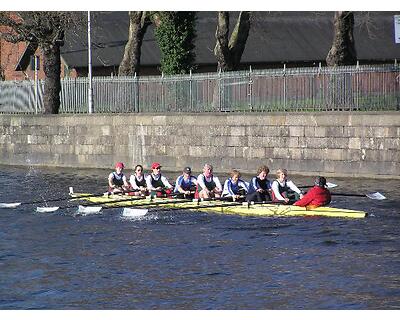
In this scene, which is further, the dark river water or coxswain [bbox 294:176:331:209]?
coxswain [bbox 294:176:331:209]

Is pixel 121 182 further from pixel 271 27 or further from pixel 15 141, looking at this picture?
pixel 271 27

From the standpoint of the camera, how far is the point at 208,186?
32.5 metres

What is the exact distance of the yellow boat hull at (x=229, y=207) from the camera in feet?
Result: 96.2

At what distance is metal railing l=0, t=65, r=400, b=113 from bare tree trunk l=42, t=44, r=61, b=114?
0.34 metres

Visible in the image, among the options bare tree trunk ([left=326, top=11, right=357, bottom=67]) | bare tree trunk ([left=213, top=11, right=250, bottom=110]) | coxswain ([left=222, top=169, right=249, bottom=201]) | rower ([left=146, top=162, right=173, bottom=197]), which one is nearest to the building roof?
bare tree trunk ([left=213, top=11, right=250, bottom=110])

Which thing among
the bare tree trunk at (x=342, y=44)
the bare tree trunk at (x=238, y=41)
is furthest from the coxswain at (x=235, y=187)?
the bare tree trunk at (x=238, y=41)

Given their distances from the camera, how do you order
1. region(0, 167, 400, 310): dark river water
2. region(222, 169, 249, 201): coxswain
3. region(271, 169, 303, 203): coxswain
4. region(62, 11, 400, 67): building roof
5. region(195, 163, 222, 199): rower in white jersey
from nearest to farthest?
1. region(0, 167, 400, 310): dark river water
2. region(271, 169, 303, 203): coxswain
3. region(222, 169, 249, 201): coxswain
4. region(195, 163, 222, 199): rower in white jersey
5. region(62, 11, 400, 67): building roof

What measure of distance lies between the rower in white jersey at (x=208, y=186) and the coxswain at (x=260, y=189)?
54.3 inches

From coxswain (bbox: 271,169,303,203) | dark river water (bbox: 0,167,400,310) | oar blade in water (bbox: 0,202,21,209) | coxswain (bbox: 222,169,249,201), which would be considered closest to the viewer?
dark river water (bbox: 0,167,400,310)

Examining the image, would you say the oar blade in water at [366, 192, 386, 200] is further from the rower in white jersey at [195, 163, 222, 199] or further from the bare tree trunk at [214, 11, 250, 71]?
the bare tree trunk at [214, 11, 250, 71]

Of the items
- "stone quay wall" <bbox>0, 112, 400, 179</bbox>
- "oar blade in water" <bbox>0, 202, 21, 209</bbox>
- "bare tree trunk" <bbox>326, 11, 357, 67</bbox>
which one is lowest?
"oar blade in water" <bbox>0, 202, 21, 209</bbox>

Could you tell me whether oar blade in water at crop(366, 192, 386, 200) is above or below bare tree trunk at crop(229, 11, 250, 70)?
below

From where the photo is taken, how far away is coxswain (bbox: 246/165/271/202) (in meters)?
31.1
